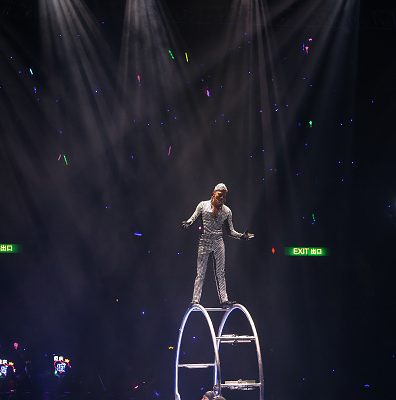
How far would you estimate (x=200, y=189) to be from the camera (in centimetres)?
957

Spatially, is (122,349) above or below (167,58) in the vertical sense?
below

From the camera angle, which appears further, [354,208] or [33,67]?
[354,208]

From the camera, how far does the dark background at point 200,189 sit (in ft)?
30.0

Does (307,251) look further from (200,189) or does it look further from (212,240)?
(212,240)

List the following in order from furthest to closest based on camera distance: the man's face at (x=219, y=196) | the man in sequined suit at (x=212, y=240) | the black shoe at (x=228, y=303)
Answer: the man in sequined suit at (x=212, y=240) < the man's face at (x=219, y=196) < the black shoe at (x=228, y=303)

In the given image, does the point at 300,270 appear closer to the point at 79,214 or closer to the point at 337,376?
the point at 337,376

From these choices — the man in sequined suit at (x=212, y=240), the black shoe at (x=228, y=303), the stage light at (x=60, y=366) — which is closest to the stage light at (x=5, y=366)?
the stage light at (x=60, y=366)

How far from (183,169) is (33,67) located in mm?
2673

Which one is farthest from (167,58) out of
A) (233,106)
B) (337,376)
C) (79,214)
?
(337,376)

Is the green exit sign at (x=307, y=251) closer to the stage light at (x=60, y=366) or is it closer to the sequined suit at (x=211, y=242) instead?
the sequined suit at (x=211, y=242)

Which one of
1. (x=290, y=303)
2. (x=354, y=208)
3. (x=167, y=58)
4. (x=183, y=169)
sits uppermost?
(x=167, y=58)

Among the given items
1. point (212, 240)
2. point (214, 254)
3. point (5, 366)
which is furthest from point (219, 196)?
point (5, 366)

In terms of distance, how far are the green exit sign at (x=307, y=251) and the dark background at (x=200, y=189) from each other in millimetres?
94

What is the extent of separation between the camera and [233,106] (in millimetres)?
9516
